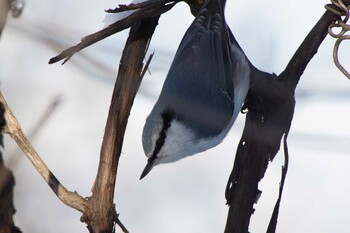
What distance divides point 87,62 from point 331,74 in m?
1.06

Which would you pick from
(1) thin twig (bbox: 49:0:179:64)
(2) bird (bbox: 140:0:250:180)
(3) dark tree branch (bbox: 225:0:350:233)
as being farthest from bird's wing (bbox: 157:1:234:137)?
(1) thin twig (bbox: 49:0:179:64)

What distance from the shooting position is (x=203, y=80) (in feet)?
6.96

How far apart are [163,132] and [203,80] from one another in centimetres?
26

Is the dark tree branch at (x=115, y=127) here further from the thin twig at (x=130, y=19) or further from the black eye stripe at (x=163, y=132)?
the black eye stripe at (x=163, y=132)

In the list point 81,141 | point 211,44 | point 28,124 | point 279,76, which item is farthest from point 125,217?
point 279,76

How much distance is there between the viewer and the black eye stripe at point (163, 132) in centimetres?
196

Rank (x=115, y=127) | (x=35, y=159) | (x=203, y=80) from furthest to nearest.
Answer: (x=203, y=80)
(x=115, y=127)
(x=35, y=159)

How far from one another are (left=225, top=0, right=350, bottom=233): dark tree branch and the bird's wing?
367mm

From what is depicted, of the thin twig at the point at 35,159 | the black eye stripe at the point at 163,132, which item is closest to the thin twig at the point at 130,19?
the thin twig at the point at 35,159

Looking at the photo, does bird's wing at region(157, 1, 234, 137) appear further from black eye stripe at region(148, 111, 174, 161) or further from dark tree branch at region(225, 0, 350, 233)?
dark tree branch at region(225, 0, 350, 233)

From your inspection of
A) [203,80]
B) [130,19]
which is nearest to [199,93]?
[203,80]

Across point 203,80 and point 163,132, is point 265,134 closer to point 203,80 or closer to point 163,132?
point 163,132

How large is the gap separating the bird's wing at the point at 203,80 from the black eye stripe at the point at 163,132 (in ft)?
0.08

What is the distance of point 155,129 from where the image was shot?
1.94m
